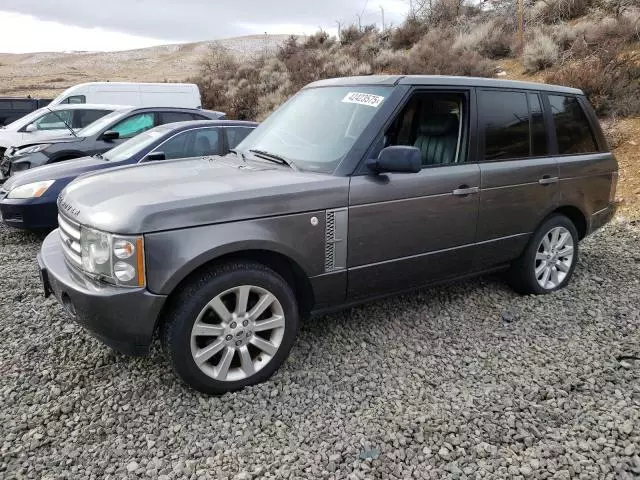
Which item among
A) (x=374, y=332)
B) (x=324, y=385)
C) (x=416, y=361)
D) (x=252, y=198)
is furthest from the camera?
(x=374, y=332)

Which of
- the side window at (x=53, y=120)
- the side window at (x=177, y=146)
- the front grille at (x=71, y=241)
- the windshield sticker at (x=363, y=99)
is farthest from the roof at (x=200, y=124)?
the side window at (x=53, y=120)

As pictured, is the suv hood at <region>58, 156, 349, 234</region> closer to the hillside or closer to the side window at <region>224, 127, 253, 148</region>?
the side window at <region>224, 127, 253, 148</region>

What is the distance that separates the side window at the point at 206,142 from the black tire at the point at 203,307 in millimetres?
4072

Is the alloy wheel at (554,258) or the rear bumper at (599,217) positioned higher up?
the rear bumper at (599,217)

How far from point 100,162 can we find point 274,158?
3.52m

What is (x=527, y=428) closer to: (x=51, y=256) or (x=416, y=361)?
(x=416, y=361)

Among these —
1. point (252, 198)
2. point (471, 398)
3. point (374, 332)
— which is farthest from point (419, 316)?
point (252, 198)

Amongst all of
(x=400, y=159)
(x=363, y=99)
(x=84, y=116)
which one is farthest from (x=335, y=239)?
(x=84, y=116)

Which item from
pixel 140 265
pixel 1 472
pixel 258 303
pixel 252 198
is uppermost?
pixel 252 198

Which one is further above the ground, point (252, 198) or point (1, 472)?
point (252, 198)

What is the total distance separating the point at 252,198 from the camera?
9.77ft

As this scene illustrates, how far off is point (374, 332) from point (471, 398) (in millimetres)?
978

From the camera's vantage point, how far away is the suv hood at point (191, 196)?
2.75 metres

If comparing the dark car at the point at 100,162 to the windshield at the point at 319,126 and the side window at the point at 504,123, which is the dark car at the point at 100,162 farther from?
the side window at the point at 504,123
